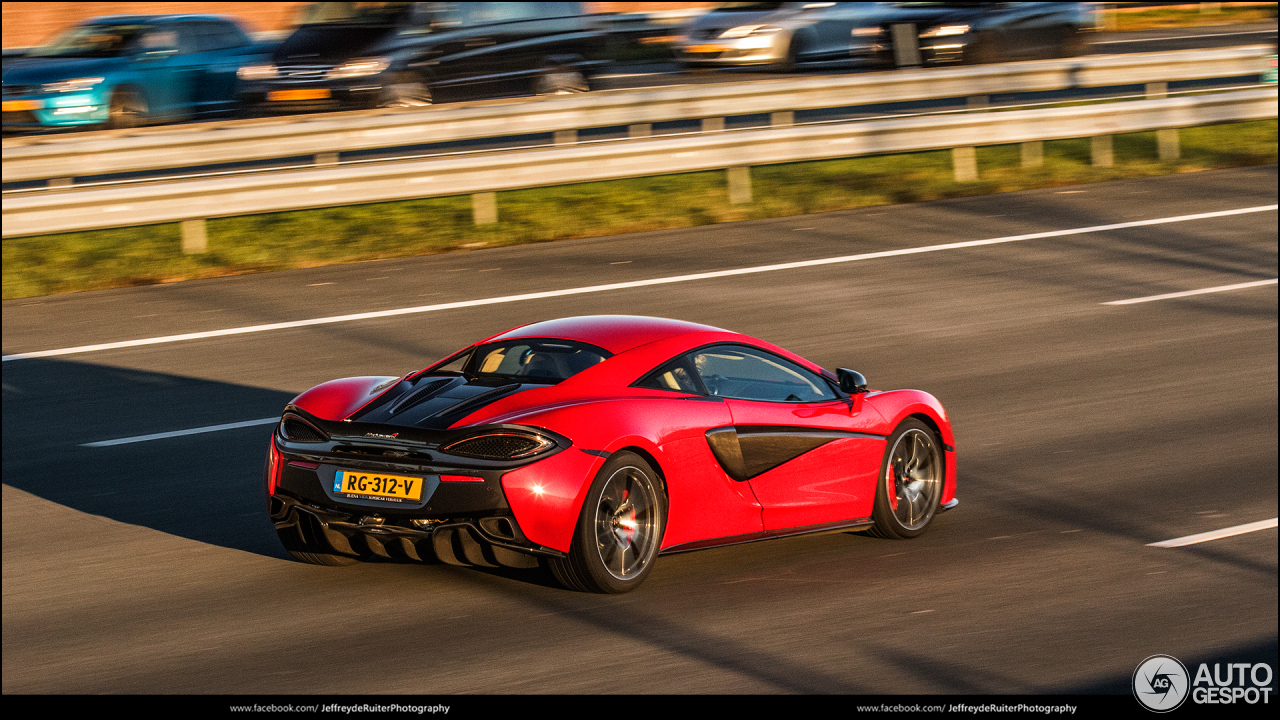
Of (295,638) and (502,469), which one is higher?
(502,469)

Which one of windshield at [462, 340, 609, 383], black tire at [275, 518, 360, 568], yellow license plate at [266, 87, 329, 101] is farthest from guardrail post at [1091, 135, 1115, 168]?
black tire at [275, 518, 360, 568]

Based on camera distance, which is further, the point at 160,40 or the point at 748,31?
the point at 748,31

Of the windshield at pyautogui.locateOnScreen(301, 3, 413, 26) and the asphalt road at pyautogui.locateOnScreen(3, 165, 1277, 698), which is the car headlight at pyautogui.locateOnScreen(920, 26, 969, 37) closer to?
the asphalt road at pyautogui.locateOnScreen(3, 165, 1277, 698)

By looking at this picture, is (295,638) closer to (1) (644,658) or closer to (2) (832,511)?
(1) (644,658)

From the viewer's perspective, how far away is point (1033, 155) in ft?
62.5

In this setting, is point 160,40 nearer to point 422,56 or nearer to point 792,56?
point 422,56

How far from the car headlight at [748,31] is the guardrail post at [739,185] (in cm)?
658

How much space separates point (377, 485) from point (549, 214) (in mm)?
10180

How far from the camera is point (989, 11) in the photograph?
74.3 ft

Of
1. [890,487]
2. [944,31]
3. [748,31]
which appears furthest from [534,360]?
[944,31]

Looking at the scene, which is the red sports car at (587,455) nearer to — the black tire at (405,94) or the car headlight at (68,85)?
the black tire at (405,94)

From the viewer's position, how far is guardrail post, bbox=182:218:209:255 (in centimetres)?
1427
